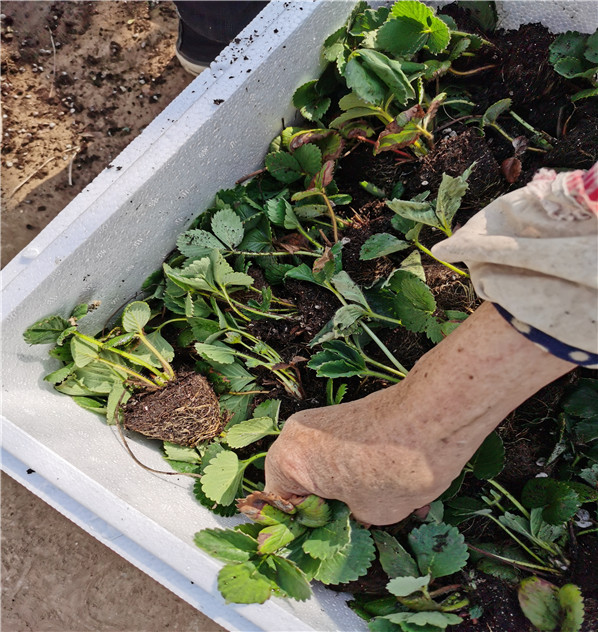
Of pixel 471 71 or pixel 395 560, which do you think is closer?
pixel 395 560

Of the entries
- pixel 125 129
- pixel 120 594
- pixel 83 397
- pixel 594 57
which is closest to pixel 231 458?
pixel 83 397

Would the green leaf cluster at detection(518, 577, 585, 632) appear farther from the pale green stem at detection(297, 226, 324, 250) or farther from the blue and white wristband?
the pale green stem at detection(297, 226, 324, 250)

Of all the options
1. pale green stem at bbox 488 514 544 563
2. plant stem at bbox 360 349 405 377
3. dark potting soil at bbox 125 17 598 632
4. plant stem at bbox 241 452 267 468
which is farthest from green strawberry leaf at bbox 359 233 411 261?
pale green stem at bbox 488 514 544 563

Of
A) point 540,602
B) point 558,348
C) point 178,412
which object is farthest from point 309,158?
point 540,602

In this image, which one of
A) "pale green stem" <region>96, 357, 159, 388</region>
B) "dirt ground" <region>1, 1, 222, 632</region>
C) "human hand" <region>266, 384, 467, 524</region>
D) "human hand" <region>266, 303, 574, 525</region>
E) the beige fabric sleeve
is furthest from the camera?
"dirt ground" <region>1, 1, 222, 632</region>

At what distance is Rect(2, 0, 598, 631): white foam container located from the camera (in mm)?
889

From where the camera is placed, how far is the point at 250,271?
1.08 meters

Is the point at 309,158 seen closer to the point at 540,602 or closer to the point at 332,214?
the point at 332,214

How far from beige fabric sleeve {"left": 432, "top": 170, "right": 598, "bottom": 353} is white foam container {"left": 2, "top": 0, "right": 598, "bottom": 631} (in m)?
0.56

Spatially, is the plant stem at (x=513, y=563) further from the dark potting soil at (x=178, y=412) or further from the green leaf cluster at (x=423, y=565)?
the dark potting soil at (x=178, y=412)

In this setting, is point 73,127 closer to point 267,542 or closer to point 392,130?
point 392,130

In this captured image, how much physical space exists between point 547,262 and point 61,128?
4.92ft

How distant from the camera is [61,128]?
1.65 metres

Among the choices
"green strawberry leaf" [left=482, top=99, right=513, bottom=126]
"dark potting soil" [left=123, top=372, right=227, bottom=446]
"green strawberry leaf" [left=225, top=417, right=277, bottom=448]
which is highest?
"green strawberry leaf" [left=482, top=99, right=513, bottom=126]
